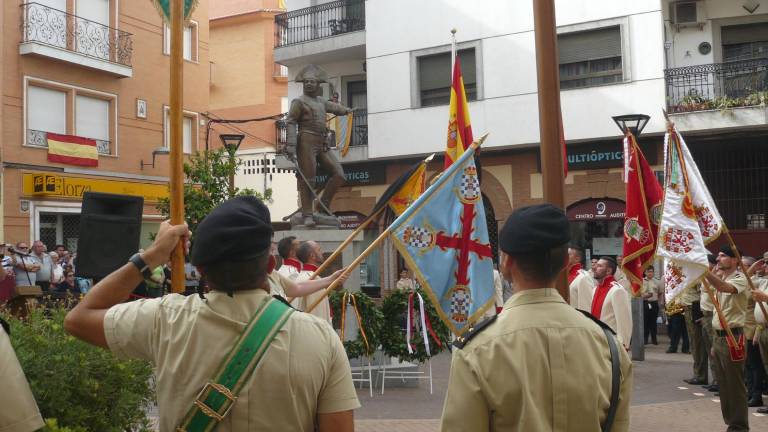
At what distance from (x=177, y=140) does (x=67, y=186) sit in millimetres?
20061

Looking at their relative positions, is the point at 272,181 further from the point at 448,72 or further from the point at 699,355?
the point at 699,355

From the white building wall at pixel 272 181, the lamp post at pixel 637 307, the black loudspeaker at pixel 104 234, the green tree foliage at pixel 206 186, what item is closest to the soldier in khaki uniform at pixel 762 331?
the lamp post at pixel 637 307

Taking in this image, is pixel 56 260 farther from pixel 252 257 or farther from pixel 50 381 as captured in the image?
pixel 252 257

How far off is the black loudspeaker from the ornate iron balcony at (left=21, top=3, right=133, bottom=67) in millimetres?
17708

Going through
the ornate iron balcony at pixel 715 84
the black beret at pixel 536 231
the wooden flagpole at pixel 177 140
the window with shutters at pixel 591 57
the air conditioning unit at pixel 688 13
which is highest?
the air conditioning unit at pixel 688 13

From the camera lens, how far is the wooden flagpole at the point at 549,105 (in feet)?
16.8

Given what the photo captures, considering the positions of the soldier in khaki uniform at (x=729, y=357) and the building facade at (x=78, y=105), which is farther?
the building facade at (x=78, y=105)

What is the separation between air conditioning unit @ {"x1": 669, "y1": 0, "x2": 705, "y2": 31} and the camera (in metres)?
19.9

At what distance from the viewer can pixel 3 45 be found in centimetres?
2097

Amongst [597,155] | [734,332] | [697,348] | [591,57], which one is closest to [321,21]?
[591,57]

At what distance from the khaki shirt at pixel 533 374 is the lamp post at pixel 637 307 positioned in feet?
38.7

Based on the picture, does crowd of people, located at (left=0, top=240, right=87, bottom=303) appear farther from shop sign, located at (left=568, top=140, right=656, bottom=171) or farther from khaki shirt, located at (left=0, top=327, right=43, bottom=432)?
shop sign, located at (left=568, top=140, right=656, bottom=171)

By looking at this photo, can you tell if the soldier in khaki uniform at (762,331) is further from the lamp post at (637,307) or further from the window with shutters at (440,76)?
the window with shutters at (440,76)

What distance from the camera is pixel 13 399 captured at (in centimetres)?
272
